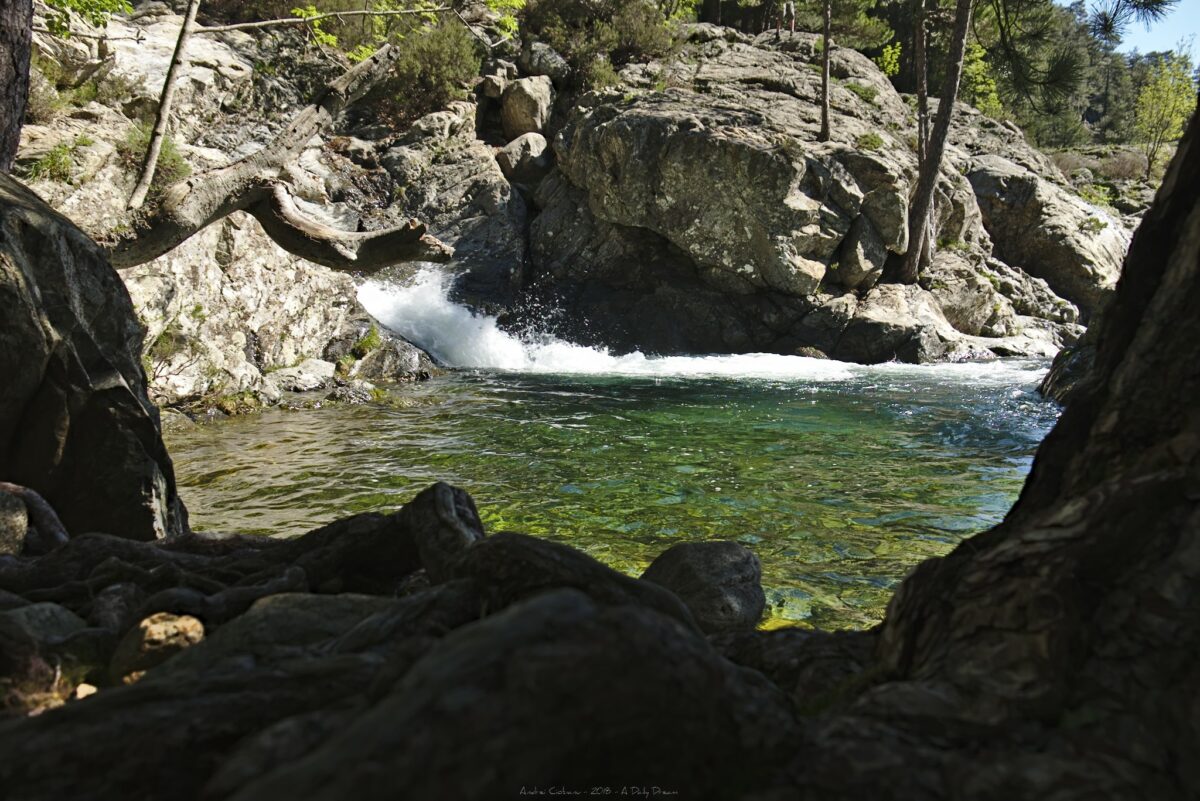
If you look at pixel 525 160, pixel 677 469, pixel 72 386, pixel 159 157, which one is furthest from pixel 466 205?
pixel 72 386

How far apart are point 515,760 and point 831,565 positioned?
5.89 m

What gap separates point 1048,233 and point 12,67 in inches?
1351

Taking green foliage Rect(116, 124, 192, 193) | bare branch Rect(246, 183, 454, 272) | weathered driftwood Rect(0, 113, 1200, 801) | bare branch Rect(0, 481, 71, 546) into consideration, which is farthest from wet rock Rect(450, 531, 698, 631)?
green foliage Rect(116, 124, 192, 193)

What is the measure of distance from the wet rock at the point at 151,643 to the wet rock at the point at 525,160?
88.7 feet

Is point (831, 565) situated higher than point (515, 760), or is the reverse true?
point (515, 760)

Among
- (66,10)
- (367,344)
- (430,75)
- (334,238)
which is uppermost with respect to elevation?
(430,75)

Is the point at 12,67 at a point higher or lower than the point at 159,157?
lower

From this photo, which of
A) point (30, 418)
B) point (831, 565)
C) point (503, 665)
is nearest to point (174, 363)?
point (30, 418)

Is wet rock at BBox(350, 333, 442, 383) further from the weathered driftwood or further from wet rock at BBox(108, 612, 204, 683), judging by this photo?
the weathered driftwood

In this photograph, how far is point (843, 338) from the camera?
2480 cm

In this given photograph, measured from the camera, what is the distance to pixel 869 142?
85.0 feet

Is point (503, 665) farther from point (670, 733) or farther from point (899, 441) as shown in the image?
point (899, 441)

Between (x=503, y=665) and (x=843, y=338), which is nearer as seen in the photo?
(x=503, y=665)

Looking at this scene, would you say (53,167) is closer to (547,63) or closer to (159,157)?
(159,157)
